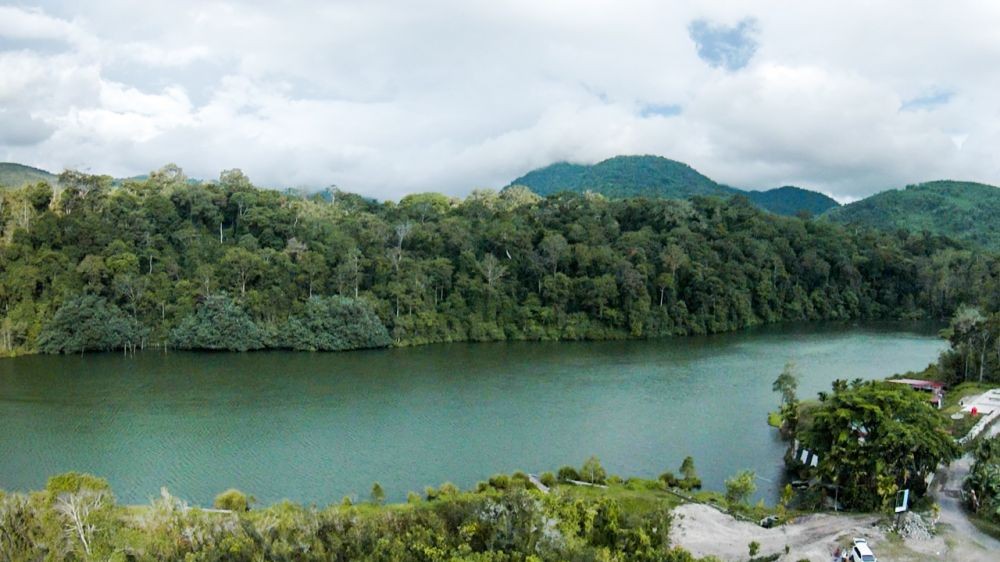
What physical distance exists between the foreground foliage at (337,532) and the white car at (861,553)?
15.1 feet

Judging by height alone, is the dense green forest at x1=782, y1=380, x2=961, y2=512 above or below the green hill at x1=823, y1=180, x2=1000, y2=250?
below

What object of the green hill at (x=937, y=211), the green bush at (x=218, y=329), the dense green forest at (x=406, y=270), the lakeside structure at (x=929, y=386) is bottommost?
the lakeside structure at (x=929, y=386)

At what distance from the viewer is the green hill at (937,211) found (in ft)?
341

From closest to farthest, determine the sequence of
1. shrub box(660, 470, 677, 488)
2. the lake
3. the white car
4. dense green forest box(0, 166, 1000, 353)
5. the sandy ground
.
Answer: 1. the white car
2. the sandy ground
3. shrub box(660, 470, 677, 488)
4. the lake
5. dense green forest box(0, 166, 1000, 353)

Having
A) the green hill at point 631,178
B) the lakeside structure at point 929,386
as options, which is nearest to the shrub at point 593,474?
the lakeside structure at point 929,386

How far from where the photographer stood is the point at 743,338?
192 feet

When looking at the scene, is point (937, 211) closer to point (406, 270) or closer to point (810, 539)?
point (406, 270)

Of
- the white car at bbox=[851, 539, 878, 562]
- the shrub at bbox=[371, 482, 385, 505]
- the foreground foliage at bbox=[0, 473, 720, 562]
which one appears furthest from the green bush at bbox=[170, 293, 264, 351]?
the white car at bbox=[851, 539, 878, 562]

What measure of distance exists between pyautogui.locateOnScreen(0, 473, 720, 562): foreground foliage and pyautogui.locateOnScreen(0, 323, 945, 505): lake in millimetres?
6170

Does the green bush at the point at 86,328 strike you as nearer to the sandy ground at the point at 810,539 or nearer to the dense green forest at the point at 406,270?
the dense green forest at the point at 406,270

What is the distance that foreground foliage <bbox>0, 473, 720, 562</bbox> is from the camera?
1477cm

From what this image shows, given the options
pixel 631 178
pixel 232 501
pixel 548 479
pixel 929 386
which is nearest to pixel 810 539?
pixel 548 479

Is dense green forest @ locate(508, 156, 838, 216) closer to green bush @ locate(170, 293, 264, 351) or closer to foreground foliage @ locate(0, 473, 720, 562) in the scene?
green bush @ locate(170, 293, 264, 351)

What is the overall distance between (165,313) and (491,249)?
26.9 meters
